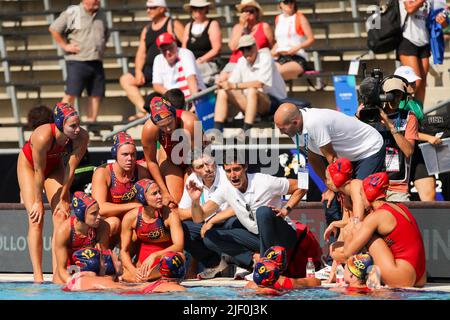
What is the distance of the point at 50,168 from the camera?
10.5 metres

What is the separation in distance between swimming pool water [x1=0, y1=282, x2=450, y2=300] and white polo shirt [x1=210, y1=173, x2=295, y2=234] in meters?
0.94

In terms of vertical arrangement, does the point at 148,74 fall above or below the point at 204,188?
above

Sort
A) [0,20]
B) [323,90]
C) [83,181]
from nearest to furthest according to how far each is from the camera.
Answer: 1. [83,181]
2. [323,90]
3. [0,20]

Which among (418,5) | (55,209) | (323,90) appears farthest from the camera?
(323,90)

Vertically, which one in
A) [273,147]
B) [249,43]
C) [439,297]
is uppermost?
[249,43]

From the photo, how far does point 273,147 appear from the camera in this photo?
11.7 m

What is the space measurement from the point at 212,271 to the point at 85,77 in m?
4.29

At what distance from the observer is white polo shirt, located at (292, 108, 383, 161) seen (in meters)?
9.48

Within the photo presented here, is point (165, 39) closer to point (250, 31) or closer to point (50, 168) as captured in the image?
point (250, 31)

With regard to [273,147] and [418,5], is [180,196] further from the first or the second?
[418,5]

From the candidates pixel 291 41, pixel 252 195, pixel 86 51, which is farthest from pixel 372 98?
pixel 86 51

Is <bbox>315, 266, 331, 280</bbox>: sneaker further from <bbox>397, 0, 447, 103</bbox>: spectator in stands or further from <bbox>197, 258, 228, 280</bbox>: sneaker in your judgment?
<bbox>397, 0, 447, 103</bbox>: spectator in stands

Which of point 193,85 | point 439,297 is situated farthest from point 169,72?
point 439,297
